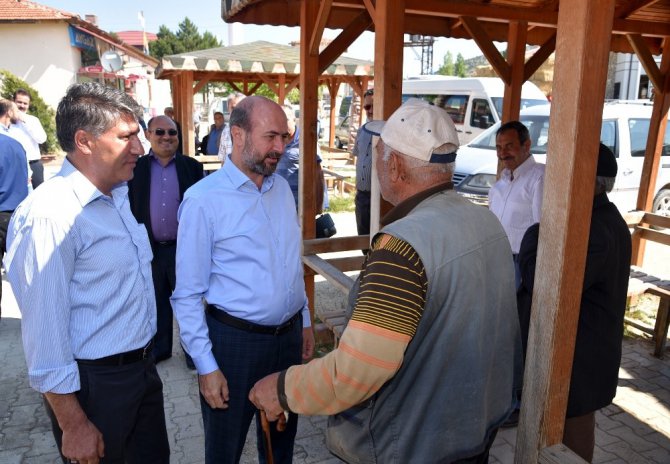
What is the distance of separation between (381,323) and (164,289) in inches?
123

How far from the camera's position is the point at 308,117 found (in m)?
4.34

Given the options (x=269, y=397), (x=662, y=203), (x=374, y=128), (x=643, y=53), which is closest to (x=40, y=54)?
(x=662, y=203)

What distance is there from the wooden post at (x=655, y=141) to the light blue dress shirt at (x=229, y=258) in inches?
193

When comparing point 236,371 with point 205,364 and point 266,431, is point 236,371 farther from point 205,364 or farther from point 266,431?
point 266,431

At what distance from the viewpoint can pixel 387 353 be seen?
1285mm

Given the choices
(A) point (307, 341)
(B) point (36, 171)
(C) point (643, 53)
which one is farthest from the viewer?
(B) point (36, 171)

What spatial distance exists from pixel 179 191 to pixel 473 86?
11533 mm

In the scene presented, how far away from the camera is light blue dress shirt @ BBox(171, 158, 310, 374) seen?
6.91ft

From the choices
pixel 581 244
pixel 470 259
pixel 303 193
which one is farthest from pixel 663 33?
pixel 470 259

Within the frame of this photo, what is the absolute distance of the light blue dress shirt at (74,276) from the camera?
63.1 inches

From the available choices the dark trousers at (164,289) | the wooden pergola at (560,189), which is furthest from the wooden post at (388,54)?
the dark trousers at (164,289)

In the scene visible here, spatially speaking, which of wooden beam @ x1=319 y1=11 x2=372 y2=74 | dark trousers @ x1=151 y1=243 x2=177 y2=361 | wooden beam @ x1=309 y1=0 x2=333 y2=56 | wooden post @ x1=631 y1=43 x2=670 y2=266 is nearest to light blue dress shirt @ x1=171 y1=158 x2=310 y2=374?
dark trousers @ x1=151 y1=243 x2=177 y2=361

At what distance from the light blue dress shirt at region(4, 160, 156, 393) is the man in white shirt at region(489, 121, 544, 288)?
9.10ft

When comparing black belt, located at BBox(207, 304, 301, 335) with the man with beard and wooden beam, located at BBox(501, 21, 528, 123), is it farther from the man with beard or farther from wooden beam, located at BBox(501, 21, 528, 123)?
wooden beam, located at BBox(501, 21, 528, 123)
